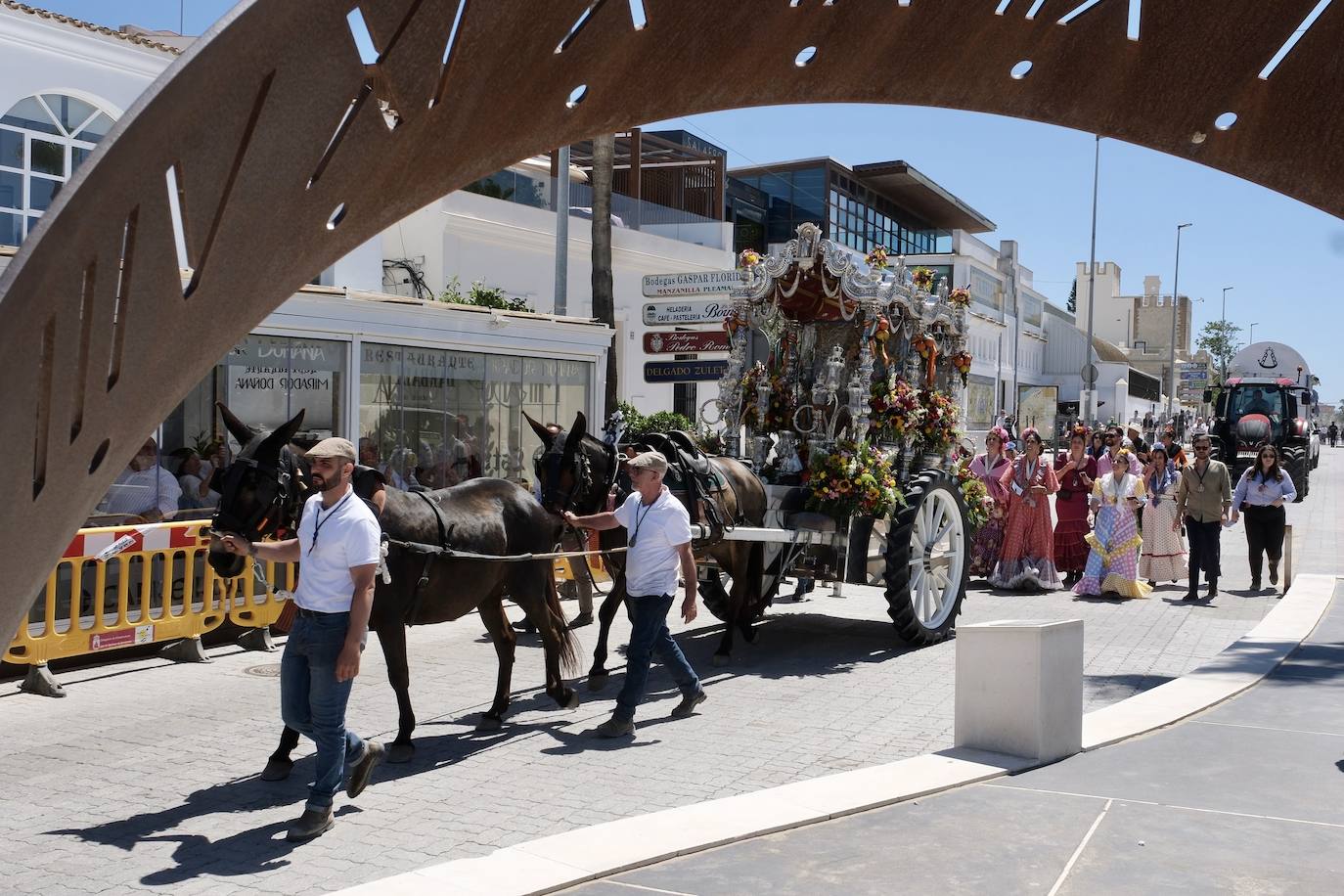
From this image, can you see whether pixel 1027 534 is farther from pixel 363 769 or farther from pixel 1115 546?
pixel 363 769

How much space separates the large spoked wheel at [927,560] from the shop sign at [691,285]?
472cm

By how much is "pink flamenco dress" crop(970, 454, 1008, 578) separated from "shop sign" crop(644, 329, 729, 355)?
144 inches

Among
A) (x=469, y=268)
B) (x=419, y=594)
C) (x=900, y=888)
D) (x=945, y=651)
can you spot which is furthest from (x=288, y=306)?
(x=469, y=268)

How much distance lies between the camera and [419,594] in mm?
7277

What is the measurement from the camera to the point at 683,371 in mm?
16172

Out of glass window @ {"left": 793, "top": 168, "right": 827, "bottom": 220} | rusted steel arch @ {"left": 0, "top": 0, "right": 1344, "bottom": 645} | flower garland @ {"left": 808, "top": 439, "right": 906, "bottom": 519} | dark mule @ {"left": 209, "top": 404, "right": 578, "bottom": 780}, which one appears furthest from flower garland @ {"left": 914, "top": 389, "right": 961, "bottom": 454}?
glass window @ {"left": 793, "top": 168, "right": 827, "bottom": 220}

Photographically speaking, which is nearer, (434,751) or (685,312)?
(434,751)

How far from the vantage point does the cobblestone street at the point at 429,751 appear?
555 cm

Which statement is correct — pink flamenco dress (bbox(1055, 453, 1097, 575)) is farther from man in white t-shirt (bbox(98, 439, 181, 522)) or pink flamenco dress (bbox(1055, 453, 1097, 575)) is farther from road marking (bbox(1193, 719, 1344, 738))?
man in white t-shirt (bbox(98, 439, 181, 522))

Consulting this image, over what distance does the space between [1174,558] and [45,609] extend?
42.3 feet

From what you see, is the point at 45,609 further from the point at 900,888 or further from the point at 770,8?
the point at 770,8

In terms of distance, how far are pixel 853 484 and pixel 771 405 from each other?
5.19 ft

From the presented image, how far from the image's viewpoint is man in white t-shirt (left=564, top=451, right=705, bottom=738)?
780cm

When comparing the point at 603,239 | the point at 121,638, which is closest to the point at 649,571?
the point at 121,638
